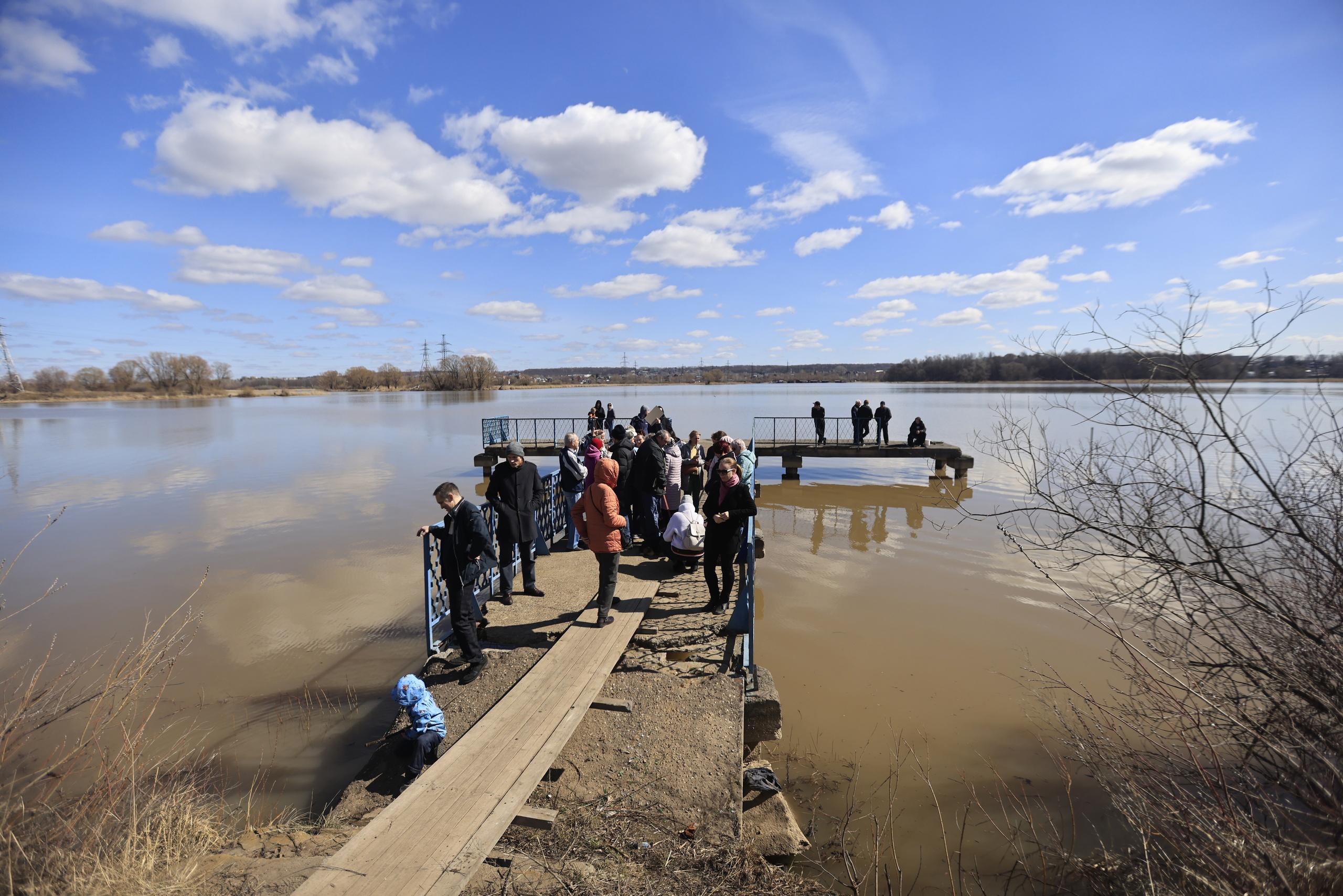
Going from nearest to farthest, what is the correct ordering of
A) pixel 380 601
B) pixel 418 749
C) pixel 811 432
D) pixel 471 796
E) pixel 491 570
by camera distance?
pixel 471 796
pixel 418 749
pixel 491 570
pixel 380 601
pixel 811 432

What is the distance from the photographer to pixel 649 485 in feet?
24.9

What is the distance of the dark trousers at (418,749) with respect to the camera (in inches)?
156

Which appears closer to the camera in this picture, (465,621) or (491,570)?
(465,621)

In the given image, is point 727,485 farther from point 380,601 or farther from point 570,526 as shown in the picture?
point 380,601

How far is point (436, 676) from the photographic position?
508 centimetres

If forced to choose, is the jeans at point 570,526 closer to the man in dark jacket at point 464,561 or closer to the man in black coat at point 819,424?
the man in dark jacket at point 464,561

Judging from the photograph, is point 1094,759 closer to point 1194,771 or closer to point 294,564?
point 1194,771

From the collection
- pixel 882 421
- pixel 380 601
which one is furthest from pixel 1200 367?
pixel 882 421

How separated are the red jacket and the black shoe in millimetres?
1369

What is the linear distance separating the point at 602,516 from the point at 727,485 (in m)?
1.32

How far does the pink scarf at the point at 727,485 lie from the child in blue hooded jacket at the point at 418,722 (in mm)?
3166

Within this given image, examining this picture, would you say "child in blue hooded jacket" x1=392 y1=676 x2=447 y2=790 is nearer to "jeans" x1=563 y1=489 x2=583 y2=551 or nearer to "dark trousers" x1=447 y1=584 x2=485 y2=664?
"dark trousers" x1=447 y1=584 x2=485 y2=664

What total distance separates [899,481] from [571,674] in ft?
62.3

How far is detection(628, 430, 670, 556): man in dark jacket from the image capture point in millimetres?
7496
